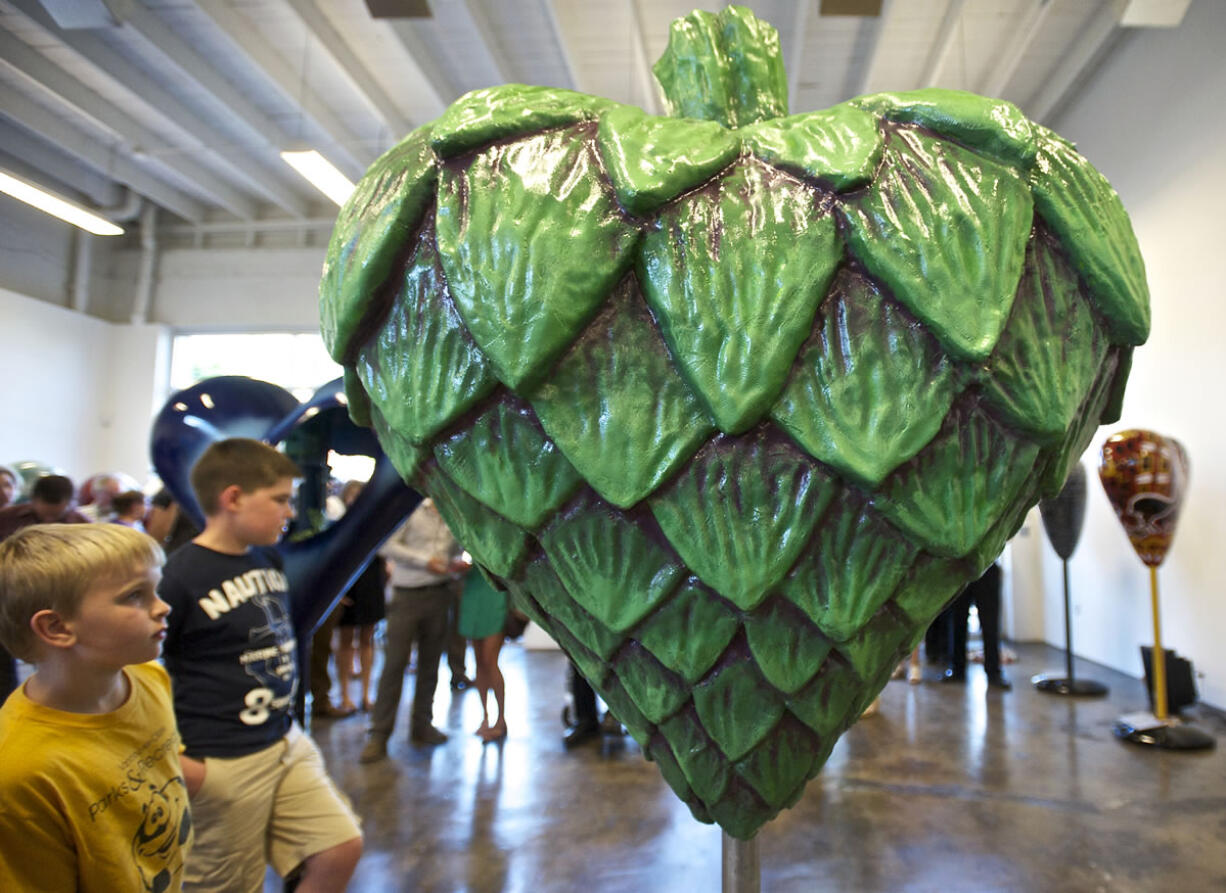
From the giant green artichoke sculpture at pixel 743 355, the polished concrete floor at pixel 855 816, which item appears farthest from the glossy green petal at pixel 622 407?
the polished concrete floor at pixel 855 816

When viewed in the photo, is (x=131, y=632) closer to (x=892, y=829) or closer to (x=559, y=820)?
(x=559, y=820)

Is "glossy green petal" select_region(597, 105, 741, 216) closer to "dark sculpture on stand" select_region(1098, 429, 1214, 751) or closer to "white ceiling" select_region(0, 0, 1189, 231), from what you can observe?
"dark sculpture on stand" select_region(1098, 429, 1214, 751)

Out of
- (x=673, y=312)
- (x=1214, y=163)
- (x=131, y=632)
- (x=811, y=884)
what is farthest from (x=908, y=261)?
(x=1214, y=163)

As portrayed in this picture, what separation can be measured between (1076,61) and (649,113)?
170 inches

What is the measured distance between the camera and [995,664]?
3994 millimetres

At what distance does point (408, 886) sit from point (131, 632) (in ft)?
4.56

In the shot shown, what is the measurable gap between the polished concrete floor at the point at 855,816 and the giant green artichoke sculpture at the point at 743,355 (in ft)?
6.38

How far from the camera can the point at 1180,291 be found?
12.1 ft

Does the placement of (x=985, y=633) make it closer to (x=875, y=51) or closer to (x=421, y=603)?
(x=421, y=603)

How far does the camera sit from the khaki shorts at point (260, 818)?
120cm

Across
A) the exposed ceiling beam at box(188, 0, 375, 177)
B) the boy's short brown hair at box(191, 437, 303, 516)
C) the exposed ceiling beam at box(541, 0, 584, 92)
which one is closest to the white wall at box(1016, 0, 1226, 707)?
the exposed ceiling beam at box(541, 0, 584, 92)

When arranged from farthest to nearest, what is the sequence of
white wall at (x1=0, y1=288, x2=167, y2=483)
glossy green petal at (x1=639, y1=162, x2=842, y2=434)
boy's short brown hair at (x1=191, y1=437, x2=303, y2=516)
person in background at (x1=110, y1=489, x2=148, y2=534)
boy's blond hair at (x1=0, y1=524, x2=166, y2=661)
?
white wall at (x1=0, y1=288, x2=167, y2=483), person in background at (x1=110, y1=489, x2=148, y2=534), boy's short brown hair at (x1=191, y1=437, x2=303, y2=516), boy's blond hair at (x1=0, y1=524, x2=166, y2=661), glossy green petal at (x1=639, y1=162, x2=842, y2=434)

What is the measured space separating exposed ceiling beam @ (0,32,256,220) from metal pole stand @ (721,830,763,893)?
617 centimetres

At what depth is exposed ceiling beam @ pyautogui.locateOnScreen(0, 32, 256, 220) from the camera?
191 inches
